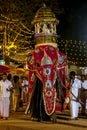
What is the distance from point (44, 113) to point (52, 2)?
61.4ft

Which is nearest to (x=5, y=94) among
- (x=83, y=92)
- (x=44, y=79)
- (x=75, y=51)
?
(x=44, y=79)

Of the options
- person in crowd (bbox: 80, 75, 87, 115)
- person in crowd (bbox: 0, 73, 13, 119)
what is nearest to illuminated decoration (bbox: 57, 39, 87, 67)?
person in crowd (bbox: 80, 75, 87, 115)

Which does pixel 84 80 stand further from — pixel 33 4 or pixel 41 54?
pixel 33 4

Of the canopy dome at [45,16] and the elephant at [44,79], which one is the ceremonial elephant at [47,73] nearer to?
the elephant at [44,79]

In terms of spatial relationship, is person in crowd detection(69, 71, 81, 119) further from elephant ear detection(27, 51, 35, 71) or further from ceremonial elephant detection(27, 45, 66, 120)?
elephant ear detection(27, 51, 35, 71)

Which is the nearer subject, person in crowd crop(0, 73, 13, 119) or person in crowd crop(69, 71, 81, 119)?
person in crowd crop(69, 71, 81, 119)

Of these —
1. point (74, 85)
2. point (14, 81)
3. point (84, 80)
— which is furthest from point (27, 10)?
point (74, 85)

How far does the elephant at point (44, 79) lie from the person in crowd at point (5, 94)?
1626mm

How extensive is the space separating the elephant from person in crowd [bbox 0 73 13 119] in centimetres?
163

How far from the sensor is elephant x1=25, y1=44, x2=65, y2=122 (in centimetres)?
1411

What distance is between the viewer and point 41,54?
1425 centimetres

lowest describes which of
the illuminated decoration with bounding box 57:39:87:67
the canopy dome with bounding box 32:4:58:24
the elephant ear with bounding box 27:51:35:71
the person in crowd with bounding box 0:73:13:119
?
the person in crowd with bounding box 0:73:13:119

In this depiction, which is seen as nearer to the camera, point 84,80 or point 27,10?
point 84,80

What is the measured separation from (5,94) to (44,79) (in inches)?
103
